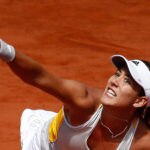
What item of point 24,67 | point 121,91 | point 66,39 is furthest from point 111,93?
point 66,39

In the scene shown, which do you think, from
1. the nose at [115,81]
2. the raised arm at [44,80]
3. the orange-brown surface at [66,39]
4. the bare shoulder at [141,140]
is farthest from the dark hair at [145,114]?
the orange-brown surface at [66,39]

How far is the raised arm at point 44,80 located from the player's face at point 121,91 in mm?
129

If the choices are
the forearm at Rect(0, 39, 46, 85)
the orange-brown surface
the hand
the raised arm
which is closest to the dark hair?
the raised arm

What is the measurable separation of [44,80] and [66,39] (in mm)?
3509

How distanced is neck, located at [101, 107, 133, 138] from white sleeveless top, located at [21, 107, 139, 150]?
4 cm

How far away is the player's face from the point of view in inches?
129

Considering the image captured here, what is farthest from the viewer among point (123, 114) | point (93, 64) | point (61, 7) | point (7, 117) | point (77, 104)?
point (61, 7)

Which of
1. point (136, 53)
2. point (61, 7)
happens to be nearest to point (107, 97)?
point (136, 53)

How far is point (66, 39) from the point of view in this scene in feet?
21.4

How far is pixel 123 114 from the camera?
11.3ft

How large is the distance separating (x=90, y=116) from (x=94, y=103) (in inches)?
3.2

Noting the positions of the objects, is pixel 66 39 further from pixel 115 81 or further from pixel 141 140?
pixel 115 81

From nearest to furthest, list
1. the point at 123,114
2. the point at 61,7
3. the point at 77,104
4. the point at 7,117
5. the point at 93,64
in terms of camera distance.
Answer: the point at 77,104 < the point at 123,114 < the point at 7,117 < the point at 93,64 < the point at 61,7

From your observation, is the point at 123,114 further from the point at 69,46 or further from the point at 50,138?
the point at 69,46
